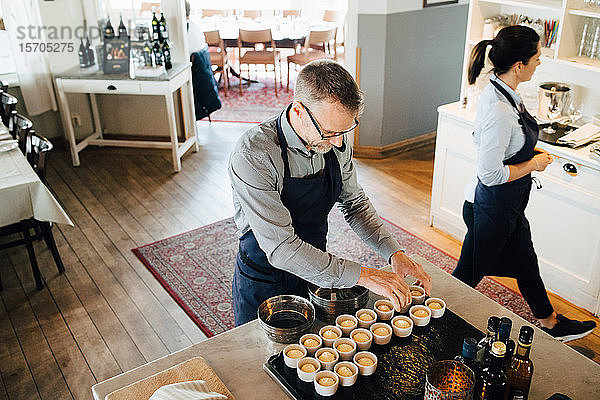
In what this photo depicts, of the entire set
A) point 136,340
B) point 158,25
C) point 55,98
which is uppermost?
point 158,25

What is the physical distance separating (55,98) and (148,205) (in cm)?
174

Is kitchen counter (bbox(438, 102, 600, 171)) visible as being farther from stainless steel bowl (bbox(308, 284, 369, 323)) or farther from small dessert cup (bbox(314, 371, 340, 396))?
small dessert cup (bbox(314, 371, 340, 396))

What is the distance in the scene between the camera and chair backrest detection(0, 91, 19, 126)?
4191 millimetres

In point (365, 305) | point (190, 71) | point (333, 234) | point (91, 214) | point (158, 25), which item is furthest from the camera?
point (190, 71)

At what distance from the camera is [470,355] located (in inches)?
59.4

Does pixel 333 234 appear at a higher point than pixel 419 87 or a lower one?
lower

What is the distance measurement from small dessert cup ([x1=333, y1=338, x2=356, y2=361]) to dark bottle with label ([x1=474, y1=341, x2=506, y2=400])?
14.0 inches

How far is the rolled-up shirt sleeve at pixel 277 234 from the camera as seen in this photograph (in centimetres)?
185

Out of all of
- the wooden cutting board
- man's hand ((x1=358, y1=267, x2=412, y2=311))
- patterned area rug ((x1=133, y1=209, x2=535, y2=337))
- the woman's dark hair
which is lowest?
patterned area rug ((x1=133, y1=209, x2=535, y2=337))

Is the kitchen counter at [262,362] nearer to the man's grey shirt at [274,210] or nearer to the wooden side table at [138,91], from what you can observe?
the man's grey shirt at [274,210]

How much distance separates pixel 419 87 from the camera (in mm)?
5609

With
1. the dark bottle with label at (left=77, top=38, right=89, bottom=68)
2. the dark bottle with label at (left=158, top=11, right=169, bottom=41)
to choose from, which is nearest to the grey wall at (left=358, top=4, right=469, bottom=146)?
the dark bottle with label at (left=158, top=11, right=169, bottom=41)

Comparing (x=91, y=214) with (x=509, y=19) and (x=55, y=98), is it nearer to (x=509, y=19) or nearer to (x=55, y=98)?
(x=55, y=98)

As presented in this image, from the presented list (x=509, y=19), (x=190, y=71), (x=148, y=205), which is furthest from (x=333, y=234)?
(x=190, y=71)
